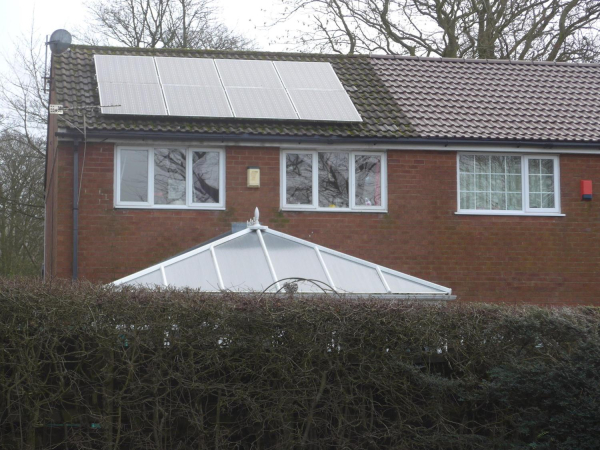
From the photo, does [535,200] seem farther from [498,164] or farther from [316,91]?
[316,91]

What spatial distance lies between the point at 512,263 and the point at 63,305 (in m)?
11.2

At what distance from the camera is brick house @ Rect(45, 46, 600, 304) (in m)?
15.5

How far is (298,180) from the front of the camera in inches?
649

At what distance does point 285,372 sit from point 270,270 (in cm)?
442

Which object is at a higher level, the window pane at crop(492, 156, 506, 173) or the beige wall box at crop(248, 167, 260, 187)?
the window pane at crop(492, 156, 506, 173)

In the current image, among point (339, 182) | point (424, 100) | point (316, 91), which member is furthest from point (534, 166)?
point (316, 91)

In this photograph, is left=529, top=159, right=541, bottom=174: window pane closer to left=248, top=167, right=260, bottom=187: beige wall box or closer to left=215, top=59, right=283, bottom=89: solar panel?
left=215, top=59, right=283, bottom=89: solar panel

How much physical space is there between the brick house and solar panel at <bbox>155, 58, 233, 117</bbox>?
0.19ft

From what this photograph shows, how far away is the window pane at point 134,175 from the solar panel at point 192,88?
3.54 feet

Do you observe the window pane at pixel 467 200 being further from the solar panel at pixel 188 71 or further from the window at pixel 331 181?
the solar panel at pixel 188 71

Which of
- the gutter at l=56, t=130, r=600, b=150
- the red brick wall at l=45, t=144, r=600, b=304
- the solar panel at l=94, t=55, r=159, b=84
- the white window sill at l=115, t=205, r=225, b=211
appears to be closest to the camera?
the gutter at l=56, t=130, r=600, b=150

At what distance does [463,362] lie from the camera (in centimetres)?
862

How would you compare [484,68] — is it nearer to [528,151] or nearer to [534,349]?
[528,151]

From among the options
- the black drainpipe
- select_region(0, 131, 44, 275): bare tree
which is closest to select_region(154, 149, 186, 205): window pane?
the black drainpipe
